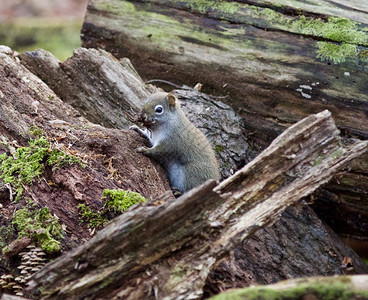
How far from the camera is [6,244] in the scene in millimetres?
2758

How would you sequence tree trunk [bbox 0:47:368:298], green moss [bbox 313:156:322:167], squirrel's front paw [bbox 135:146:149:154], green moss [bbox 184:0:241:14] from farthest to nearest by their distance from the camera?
green moss [bbox 184:0:241:14] → squirrel's front paw [bbox 135:146:149:154] → green moss [bbox 313:156:322:167] → tree trunk [bbox 0:47:368:298]

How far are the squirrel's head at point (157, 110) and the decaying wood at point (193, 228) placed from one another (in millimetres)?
1851

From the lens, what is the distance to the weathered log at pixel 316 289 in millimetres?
1900

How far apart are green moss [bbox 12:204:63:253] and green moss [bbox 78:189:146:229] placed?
0.68 ft

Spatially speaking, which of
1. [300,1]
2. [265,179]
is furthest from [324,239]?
[300,1]

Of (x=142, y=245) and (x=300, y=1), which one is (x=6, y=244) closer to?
(x=142, y=245)

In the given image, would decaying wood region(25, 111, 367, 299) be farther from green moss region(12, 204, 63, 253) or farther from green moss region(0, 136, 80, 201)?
green moss region(0, 136, 80, 201)

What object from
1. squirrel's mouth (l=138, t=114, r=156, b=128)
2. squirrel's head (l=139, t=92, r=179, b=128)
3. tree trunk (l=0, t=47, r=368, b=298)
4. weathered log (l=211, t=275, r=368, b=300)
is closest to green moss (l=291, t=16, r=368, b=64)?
tree trunk (l=0, t=47, r=368, b=298)

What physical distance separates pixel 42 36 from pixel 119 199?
20.7 feet

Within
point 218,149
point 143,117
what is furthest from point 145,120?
point 218,149

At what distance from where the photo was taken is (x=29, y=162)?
A: 129 inches

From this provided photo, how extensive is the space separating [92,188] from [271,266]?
1.81 m

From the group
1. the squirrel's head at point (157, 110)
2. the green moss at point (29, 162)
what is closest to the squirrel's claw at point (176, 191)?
the squirrel's head at point (157, 110)

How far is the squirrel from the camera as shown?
4297 mm
